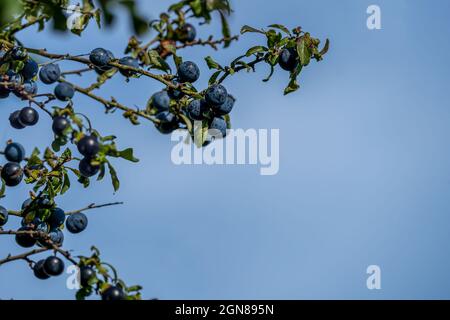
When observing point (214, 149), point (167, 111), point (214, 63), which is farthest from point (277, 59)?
point (214, 149)

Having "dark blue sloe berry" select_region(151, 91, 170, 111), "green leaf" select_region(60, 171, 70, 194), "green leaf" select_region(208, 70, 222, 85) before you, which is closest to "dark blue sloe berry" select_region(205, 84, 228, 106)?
"green leaf" select_region(208, 70, 222, 85)

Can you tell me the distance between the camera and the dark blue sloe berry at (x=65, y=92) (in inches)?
151

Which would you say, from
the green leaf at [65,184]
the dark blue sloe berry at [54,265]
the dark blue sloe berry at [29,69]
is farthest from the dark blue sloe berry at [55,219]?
the dark blue sloe berry at [29,69]

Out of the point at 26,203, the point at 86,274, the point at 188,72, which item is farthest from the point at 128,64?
the point at 86,274

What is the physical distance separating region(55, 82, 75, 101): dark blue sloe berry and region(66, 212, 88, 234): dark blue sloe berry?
0.93 m

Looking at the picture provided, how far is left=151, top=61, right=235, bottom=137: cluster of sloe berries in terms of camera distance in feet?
12.5

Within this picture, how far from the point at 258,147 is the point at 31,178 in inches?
80.3

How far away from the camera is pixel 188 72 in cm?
430

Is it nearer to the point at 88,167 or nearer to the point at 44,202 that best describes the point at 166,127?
the point at 88,167

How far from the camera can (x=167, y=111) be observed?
3850mm

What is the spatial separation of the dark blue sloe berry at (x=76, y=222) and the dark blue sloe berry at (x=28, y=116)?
0.63 m

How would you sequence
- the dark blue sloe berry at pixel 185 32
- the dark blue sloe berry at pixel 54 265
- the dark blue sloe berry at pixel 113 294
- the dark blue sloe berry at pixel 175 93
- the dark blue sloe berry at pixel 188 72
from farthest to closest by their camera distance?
1. the dark blue sloe berry at pixel 188 72
2. the dark blue sloe berry at pixel 175 93
3. the dark blue sloe berry at pixel 54 265
4. the dark blue sloe berry at pixel 113 294
5. the dark blue sloe berry at pixel 185 32

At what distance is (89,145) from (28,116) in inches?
43.5

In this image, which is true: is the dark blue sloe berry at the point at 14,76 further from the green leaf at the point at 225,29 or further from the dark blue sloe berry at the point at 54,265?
the green leaf at the point at 225,29
